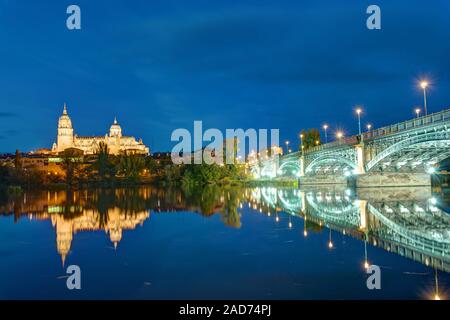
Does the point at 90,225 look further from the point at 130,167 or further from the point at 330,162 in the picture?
the point at 130,167

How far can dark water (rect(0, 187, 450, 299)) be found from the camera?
38.4 feet

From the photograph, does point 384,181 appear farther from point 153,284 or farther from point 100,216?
point 153,284

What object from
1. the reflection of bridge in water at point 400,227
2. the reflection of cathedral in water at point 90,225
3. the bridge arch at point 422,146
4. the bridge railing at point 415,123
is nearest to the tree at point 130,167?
the bridge railing at point 415,123

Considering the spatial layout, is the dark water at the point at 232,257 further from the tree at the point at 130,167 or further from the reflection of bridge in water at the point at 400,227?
the tree at the point at 130,167

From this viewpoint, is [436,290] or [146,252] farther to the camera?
[146,252]

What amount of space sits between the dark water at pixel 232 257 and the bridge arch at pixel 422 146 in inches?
574

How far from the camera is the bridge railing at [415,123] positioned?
3970 cm

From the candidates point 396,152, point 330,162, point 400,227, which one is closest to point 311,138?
point 330,162

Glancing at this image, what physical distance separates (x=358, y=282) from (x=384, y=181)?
1923 inches

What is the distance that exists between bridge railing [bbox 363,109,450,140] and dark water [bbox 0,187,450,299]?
1465cm

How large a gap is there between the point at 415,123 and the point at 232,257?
3578 cm

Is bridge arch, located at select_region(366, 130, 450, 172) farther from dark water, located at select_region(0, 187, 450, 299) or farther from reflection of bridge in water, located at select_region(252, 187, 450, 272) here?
dark water, located at select_region(0, 187, 450, 299)

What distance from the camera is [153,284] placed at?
1245 centimetres
